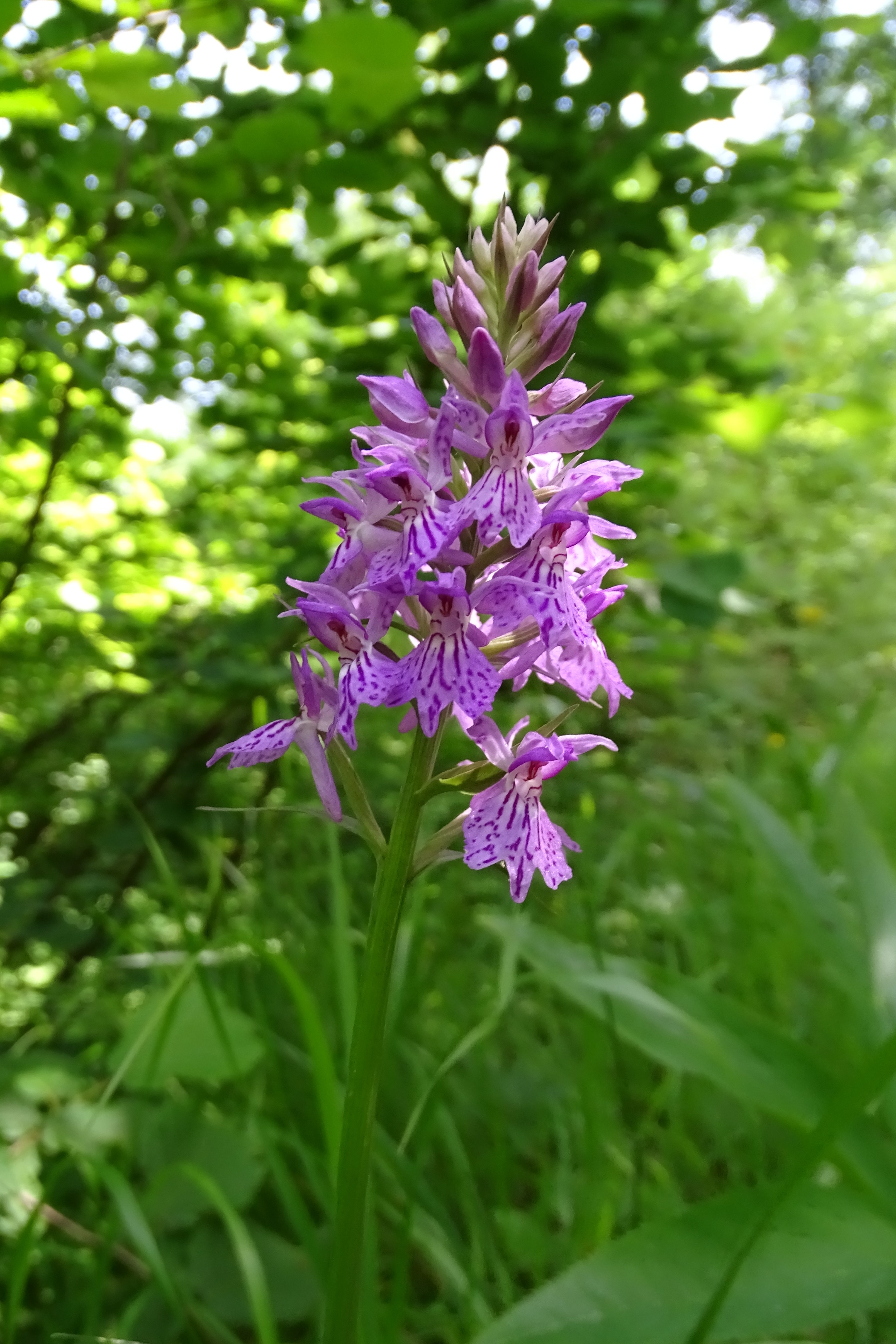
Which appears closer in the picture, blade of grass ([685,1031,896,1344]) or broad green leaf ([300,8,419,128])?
blade of grass ([685,1031,896,1344])

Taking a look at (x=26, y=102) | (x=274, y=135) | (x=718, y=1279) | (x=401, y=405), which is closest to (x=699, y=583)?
(x=274, y=135)

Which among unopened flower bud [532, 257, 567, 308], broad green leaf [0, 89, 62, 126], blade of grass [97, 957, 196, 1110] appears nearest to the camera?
unopened flower bud [532, 257, 567, 308]

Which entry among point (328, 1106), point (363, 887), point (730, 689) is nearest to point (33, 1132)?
point (328, 1106)

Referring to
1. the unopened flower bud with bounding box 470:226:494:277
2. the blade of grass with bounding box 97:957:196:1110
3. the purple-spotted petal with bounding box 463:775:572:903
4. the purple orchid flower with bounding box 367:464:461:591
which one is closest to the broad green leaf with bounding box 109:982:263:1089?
the blade of grass with bounding box 97:957:196:1110

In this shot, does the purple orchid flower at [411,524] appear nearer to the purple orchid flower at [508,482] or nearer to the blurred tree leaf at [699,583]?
the purple orchid flower at [508,482]

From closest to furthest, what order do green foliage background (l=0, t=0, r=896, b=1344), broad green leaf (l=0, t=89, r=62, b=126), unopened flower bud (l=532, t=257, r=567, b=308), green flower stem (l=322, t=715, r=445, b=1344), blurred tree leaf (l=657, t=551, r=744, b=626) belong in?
green flower stem (l=322, t=715, r=445, b=1344) < unopened flower bud (l=532, t=257, r=567, b=308) < green foliage background (l=0, t=0, r=896, b=1344) < broad green leaf (l=0, t=89, r=62, b=126) < blurred tree leaf (l=657, t=551, r=744, b=626)

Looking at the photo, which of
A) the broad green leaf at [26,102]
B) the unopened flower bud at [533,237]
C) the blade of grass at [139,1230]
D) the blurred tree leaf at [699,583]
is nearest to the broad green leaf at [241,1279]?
the blade of grass at [139,1230]

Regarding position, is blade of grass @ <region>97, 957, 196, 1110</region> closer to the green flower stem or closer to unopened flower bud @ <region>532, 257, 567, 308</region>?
the green flower stem

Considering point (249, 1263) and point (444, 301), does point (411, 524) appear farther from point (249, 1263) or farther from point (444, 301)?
point (249, 1263)

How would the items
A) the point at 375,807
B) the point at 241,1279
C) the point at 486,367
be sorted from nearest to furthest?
the point at 486,367 < the point at 241,1279 < the point at 375,807
